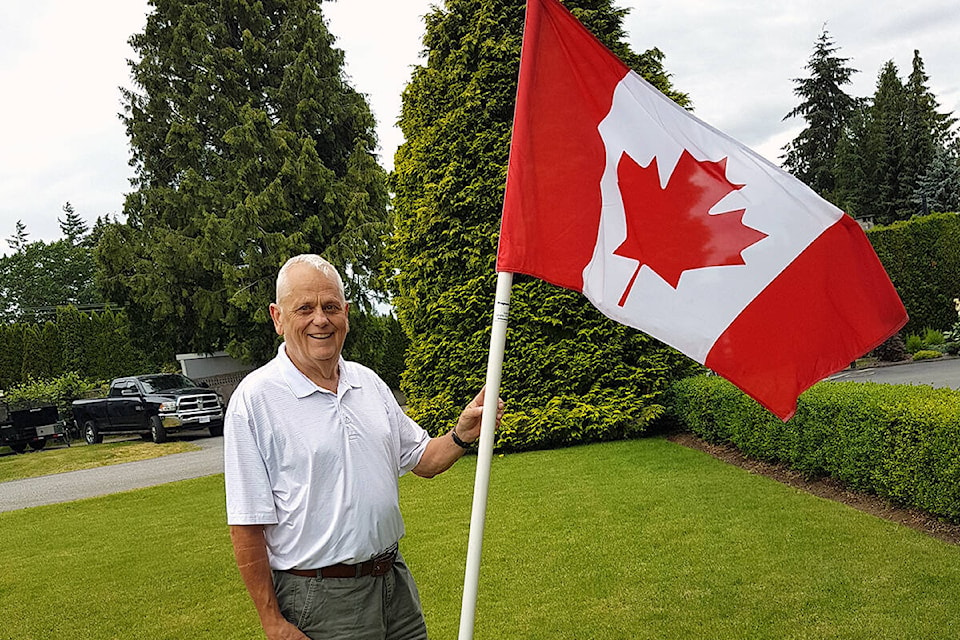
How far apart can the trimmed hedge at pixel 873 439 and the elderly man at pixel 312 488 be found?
16.5 feet

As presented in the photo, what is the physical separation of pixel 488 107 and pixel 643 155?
8.99 metres

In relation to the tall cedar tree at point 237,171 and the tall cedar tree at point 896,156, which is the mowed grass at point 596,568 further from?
the tall cedar tree at point 896,156

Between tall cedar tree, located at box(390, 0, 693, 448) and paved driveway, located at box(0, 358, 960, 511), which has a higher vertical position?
tall cedar tree, located at box(390, 0, 693, 448)

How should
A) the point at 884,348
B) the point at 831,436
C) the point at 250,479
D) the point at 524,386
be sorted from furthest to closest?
the point at 884,348, the point at 524,386, the point at 831,436, the point at 250,479

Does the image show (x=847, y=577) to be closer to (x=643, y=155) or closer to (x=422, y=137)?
(x=643, y=155)

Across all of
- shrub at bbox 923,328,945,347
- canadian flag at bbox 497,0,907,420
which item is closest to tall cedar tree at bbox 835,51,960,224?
shrub at bbox 923,328,945,347

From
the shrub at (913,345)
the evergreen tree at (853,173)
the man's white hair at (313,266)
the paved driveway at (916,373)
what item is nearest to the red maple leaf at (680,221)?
the man's white hair at (313,266)

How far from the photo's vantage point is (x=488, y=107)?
11.8 m

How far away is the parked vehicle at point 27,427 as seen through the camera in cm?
2072

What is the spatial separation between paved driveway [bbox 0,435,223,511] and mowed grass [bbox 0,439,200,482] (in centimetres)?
97

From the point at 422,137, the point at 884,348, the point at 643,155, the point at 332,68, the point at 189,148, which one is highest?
the point at 332,68

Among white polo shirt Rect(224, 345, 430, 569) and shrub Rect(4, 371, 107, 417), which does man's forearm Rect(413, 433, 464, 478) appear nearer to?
white polo shirt Rect(224, 345, 430, 569)

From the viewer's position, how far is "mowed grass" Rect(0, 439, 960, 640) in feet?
16.3

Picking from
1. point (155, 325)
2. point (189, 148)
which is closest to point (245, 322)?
point (155, 325)
